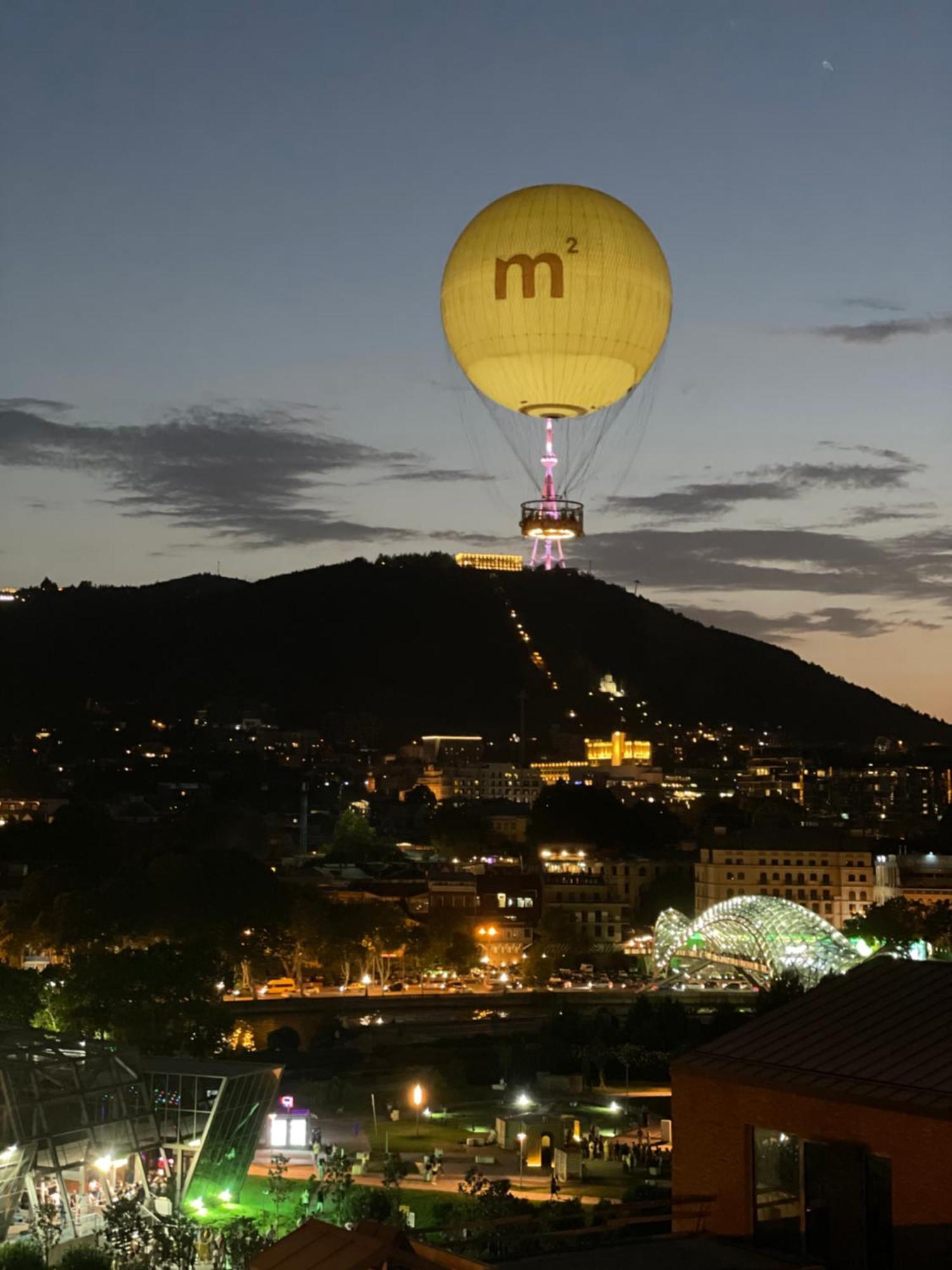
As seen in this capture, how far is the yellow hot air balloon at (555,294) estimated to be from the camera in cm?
2984

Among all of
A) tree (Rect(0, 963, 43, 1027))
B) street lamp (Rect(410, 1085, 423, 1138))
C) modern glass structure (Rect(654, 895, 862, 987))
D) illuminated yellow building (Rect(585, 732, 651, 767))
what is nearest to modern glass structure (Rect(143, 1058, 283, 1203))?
street lamp (Rect(410, 1085, 423, 1138))

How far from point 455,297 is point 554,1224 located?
1573cm

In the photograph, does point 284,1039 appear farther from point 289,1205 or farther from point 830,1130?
point 830,1130

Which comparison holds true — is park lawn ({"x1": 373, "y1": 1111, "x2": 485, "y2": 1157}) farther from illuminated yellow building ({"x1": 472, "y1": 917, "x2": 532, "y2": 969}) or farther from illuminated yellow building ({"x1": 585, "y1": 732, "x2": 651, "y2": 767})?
illuminated yellow building ({"x1": 585, "y1": 732, "x2": 651, "y2": 767})

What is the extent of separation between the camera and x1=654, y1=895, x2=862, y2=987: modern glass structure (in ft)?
207

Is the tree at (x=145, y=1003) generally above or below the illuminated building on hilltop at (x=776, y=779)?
below

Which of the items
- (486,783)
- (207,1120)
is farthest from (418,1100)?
(486,783)

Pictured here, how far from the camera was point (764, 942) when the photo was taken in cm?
6469

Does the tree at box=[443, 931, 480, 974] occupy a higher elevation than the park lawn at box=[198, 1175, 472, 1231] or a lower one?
higher

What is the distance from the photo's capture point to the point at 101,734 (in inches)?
7087

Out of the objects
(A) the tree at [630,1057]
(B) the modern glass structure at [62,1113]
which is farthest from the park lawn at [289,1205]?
(A) the tree at [630,1057]

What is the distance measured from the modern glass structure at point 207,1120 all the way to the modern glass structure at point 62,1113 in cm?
58

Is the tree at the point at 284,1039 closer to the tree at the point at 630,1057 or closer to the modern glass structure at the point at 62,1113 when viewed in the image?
the tree at the point at 630,1057

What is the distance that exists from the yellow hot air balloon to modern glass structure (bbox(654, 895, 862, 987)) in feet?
115
